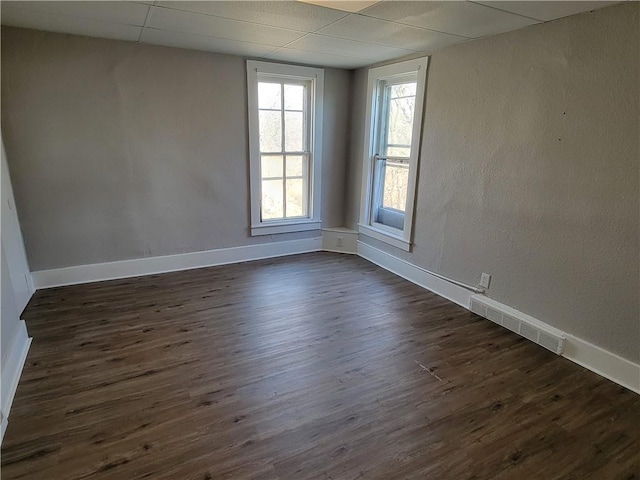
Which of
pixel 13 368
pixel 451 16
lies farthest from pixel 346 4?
pixel 13 368

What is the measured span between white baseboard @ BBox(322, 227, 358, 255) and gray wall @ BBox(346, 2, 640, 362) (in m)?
1.44

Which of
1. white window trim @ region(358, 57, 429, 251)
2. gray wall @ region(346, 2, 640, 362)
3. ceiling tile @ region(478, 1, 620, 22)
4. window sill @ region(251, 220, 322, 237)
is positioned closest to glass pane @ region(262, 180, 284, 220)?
window sill @ region(251, 220, 322, 237)

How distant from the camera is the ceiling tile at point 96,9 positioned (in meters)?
2.43

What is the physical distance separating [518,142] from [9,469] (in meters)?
3.55

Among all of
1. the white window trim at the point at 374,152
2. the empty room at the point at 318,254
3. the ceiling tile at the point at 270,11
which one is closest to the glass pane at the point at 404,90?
the empty room at the point at 318,254

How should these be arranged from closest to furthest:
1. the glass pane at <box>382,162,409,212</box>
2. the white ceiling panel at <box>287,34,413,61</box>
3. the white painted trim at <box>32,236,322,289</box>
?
the white ceiling panel at <box>287,34,413,61</box> → the white painted trim at <box>32,236,322,289</box> → the glass pane at <box>382,162,409,212</box>

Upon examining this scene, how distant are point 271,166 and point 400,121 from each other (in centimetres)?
155

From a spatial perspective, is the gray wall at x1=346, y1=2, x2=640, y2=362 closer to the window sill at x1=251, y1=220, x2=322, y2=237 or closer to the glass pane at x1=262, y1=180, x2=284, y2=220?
the window sill at x1=251, y1=220, x2=322, y2=237

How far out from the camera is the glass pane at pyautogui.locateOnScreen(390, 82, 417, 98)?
12.7ft

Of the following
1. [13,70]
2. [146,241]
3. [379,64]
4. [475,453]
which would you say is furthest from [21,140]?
[475,453]

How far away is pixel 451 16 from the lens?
246 cm

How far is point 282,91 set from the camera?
169 inches

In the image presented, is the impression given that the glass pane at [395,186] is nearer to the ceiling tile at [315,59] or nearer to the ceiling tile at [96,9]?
the ceiling tile at [315,59]

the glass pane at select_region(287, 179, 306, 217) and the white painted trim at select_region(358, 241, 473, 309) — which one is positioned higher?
the glass pane at select_region(287, 179, 306, 217)
